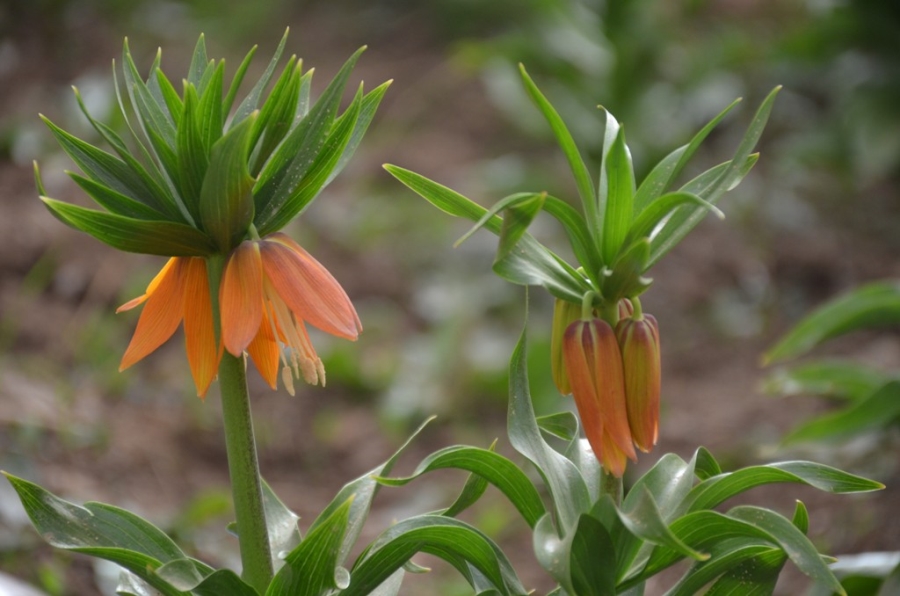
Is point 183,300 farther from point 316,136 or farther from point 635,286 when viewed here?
point 635,286

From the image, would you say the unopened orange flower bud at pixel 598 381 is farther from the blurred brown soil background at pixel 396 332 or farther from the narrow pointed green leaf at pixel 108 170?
the blurred brown soil background at pixel 396 332

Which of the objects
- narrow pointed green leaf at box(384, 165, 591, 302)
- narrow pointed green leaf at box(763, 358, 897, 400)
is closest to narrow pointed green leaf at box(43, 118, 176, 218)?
narrow pointed green leaf at box(384, 165, 591, 302)

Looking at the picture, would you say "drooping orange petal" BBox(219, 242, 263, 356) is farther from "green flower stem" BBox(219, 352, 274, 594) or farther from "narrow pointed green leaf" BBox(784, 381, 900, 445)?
"narrow pointed green leaf" BBox(784, 381, 900, 445)

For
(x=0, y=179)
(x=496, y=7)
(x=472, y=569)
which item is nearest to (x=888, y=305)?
(x=472, y=569)

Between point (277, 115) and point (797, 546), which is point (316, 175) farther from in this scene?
point (797, 546)

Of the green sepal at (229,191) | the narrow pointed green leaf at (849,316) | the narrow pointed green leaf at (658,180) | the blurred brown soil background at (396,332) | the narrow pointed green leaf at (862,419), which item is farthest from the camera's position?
the blurred brown soil background at (396,332)

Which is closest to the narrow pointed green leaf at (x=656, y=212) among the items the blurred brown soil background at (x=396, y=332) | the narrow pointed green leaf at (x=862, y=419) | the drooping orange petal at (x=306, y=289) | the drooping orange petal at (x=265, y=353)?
the drooping orange petal at (x=306, y=289)

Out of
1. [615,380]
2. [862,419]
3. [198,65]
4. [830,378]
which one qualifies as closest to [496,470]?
[615,380]

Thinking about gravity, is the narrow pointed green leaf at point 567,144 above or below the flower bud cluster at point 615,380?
above
